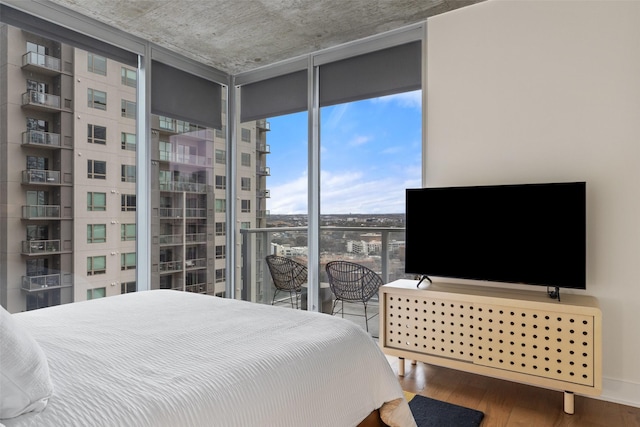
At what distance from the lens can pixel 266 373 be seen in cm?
121

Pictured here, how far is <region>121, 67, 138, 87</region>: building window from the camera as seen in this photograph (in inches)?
136

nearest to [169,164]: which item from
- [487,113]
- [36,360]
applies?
[487,113]

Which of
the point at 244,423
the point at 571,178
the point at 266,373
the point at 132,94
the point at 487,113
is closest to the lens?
the point at 244,423

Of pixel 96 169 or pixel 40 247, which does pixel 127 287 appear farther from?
pixel 96 169

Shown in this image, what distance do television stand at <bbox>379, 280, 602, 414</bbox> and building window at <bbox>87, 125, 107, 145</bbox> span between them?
2535 millimetres

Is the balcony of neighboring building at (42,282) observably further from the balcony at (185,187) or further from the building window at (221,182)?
the building window at (221,182)

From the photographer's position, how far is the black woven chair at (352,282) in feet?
11.5

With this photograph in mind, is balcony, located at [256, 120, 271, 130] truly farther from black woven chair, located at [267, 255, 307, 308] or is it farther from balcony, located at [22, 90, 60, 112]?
balcony, located at [22, 90, 60, 112]

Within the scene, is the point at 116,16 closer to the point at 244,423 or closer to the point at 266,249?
the point at 266,249

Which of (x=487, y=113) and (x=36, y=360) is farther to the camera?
(x=487, y=113)

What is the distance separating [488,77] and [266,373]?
8.53 ft

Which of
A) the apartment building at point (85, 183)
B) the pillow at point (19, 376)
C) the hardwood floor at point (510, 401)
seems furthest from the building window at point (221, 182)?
the pillow at point (19, 376)

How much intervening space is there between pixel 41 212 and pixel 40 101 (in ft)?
2.61

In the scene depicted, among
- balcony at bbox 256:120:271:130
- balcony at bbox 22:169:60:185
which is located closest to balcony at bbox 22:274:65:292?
balcony at bbox 22:169:60:185
